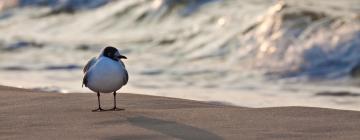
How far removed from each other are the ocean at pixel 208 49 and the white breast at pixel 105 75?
1.76 m

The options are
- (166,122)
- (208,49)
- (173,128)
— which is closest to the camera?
(173,128)

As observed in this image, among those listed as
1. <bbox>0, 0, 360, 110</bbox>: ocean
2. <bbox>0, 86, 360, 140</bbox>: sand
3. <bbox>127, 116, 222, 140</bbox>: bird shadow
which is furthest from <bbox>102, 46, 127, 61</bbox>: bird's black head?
<bbox>0, 0, 360, 110</bbox>: ocean

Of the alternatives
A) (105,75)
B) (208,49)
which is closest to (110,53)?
(105,75)

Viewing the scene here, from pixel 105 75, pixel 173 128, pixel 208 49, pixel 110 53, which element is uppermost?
pixel 208 49

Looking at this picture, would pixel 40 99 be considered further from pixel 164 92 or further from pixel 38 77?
pixel 38 77

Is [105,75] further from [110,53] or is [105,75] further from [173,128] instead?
[173,128]

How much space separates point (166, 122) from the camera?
223 inches

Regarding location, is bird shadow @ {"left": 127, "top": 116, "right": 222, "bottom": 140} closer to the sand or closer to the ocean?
the sand

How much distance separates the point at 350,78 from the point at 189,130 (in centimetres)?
405

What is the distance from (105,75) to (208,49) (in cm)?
469

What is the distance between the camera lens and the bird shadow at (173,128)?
523cm

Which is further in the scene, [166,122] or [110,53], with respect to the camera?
[110,53]

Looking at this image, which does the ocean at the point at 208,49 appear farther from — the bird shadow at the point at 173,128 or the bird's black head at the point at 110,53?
the bird shadow at the point at 173,128

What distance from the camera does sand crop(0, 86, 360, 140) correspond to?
17.2 ft
